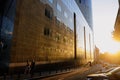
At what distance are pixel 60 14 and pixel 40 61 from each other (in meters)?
18.5

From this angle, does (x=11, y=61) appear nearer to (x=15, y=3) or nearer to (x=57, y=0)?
(x=15, y=3)

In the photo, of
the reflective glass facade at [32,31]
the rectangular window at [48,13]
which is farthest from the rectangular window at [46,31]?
the rectangular window at [48,13]

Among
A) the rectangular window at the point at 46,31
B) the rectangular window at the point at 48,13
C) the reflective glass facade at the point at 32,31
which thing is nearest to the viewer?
the reflective glass facade at the point at 32,31

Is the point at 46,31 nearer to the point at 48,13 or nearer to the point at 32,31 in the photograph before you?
the point at 48,13

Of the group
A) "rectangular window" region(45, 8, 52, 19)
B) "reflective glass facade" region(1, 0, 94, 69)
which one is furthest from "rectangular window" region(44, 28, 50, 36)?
"rectangular window" region(45, 8, 52, 19)

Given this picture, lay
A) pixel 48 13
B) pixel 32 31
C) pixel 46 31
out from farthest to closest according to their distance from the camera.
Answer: pixel 48 13 < pixel 46 31 < pixel 32 31

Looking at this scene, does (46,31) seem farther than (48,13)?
No

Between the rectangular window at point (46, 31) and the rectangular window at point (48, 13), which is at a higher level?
the rectangular window at point (48, 13)

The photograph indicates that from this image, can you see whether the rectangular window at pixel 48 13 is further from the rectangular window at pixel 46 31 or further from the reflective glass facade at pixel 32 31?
the rectangular window at pixel 46 31

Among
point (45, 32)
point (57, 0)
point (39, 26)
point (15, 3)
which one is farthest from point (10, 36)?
point (57, 0)

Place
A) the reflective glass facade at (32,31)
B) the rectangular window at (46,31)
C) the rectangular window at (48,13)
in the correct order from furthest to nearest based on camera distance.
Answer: the rectangular window at (48,13) → the rectangular window at (46,31) → the reflective glass facade at (32,31)

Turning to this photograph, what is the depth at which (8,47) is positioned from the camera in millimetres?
26891

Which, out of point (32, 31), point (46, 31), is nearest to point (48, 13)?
point (46, 31)

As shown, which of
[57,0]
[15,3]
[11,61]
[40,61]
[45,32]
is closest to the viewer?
[11,61]
